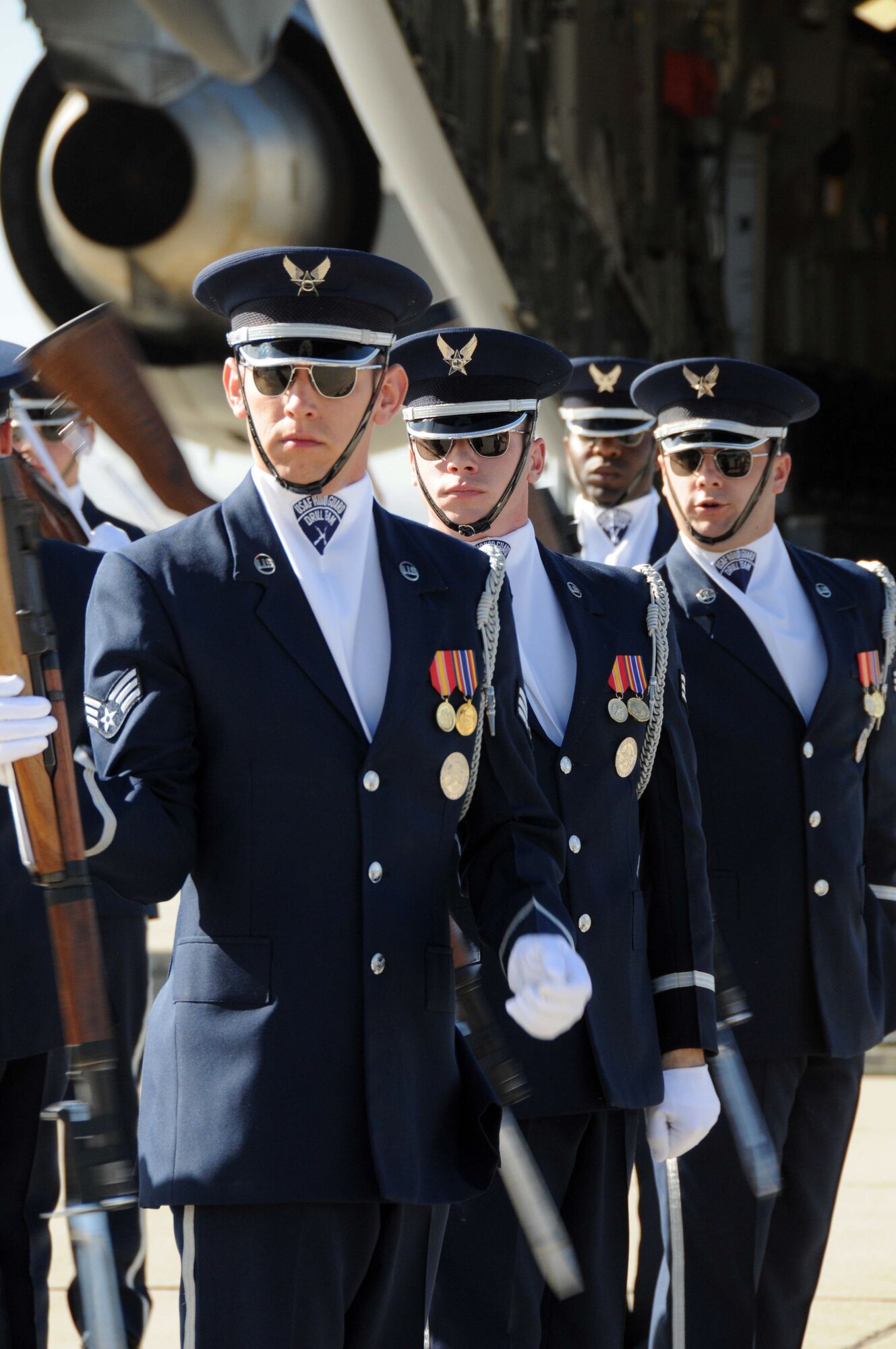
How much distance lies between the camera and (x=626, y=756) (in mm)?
3096

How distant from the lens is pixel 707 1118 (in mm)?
2957

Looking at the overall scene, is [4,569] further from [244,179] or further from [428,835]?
[244,179]

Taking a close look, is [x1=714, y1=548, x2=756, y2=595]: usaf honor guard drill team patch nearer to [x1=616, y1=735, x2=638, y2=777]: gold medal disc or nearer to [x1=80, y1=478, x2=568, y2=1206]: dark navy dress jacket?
[x1=616, y1=735, x2=638, y2=777]: gold medal disc

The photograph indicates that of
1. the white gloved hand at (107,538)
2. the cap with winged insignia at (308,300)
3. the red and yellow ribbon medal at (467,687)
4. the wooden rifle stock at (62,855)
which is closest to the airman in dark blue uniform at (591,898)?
the red and yellow ribbon medal at (467,687)

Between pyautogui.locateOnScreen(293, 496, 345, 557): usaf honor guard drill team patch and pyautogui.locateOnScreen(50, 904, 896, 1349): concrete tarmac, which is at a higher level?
pyautogui.locateOnScreen(293, 496, 345, 557): usaf honor guard drill team patch

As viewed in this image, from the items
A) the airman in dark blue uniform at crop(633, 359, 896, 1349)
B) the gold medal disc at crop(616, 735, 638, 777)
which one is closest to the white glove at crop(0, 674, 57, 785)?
the gold medal disc at crop(616, 735, 638, 777)

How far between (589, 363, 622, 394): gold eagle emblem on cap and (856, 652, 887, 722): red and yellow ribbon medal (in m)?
1.79

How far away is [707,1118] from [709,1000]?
0.19m

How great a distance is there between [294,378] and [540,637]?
0.83 metres

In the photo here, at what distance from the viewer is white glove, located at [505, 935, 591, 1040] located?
2.32m

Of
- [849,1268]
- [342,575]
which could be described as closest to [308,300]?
[342,575]

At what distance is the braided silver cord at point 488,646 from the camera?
246cm

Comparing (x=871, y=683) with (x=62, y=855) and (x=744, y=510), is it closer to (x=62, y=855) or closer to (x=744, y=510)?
(x=744, y=510)

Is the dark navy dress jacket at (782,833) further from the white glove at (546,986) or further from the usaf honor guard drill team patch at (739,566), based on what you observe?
the white glove at (546,986)
